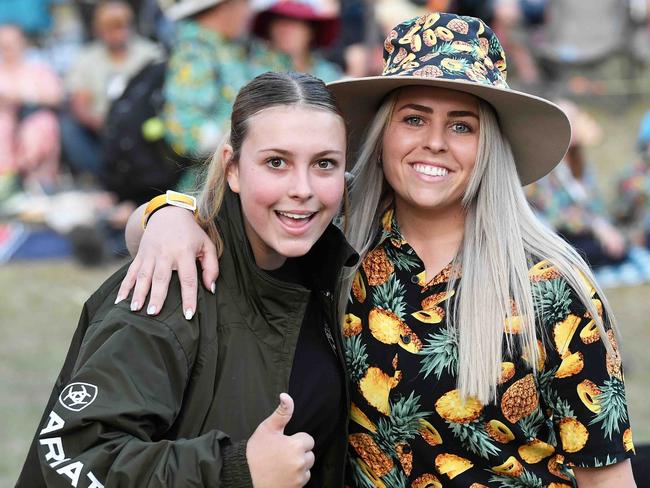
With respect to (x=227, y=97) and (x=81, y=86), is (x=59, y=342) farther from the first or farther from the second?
(x=81, y=86)

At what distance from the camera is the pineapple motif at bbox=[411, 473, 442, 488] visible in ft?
8.91

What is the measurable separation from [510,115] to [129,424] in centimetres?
125

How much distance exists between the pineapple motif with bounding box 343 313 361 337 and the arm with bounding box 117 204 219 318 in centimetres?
43

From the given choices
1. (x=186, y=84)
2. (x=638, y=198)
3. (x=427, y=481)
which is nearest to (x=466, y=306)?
(x=427, y=481)

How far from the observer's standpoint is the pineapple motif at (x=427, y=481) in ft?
8.91

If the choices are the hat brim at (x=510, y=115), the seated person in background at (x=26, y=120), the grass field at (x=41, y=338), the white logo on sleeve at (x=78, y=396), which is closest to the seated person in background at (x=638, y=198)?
the grass field at (x=41, y=338)

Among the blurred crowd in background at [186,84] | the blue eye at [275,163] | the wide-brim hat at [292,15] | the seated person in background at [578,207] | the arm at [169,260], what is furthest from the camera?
the seated person in background at [578,207]

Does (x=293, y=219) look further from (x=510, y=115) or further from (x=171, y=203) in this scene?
(x=510, y=115)

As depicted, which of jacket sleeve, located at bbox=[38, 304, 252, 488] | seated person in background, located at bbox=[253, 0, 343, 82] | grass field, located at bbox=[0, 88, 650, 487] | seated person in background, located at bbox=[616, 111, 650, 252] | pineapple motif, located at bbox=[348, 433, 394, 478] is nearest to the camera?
jacket sleeve, located at bbox=[38, 304, 252, 488]

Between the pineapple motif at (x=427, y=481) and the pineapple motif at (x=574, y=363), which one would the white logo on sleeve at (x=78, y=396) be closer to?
the pineapple motif at (x=427, y=481)

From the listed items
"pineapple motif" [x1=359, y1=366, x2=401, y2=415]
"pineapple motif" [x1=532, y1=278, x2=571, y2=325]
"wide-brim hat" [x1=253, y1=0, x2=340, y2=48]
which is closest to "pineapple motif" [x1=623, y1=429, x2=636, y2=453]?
"pineapple motif" [x1=532, y1=278, x2=571, y2=325]

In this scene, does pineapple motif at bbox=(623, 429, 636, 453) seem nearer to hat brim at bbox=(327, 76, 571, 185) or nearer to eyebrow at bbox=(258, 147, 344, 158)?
hat brim at bbox=(327, 76, 571, 185)

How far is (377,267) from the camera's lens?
2.87m

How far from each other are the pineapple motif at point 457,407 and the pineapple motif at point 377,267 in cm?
36
